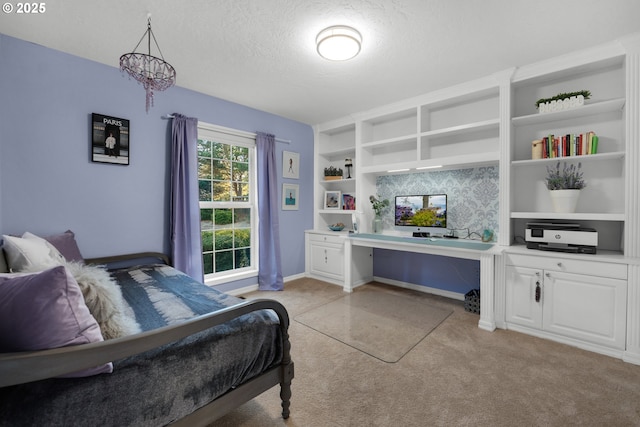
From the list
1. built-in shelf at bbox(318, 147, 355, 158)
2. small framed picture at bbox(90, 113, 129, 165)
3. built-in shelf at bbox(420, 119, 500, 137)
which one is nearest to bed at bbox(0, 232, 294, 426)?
small framed picture at bbox(90, 113, 129, 165)

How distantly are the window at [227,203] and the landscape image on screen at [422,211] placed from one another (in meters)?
2.00

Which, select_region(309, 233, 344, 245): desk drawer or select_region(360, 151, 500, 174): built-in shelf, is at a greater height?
select_region(360, 151, 500, 174): built-in shelf

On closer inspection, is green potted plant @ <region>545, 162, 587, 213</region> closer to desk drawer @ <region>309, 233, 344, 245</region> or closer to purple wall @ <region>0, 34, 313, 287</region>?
desk drawer @ <region>309, 233, 344, 245</region>

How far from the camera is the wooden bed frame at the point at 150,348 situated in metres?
0.85

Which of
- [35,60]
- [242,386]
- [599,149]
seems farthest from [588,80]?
[35,60]

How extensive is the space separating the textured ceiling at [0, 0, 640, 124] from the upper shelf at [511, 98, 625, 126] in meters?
0.48

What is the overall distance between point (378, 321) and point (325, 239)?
165 centimetres

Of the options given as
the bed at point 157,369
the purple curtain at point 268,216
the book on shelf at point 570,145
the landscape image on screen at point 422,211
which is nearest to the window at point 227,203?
the purple curtain at point 268,216

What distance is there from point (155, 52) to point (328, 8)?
1.55m

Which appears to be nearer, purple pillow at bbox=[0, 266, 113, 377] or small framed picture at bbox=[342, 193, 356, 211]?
purple pillow at bbox=[0, 266, 113, 377]

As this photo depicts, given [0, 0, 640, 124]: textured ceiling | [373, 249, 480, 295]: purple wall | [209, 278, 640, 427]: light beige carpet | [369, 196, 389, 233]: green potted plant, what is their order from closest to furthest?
[209, 278, 640, 427]: light beige carpet < [0, 0, 640, 124]: textured ceiling < [373, 249, 480, 295]: purple wall < [369, 196, 389, 233]: green potted plant

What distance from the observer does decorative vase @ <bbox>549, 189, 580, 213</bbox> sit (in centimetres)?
247

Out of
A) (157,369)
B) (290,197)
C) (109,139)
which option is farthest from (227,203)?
(157,369)

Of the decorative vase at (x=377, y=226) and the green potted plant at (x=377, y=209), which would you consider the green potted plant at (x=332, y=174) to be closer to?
the green potted plant at (x=377, y=209)
